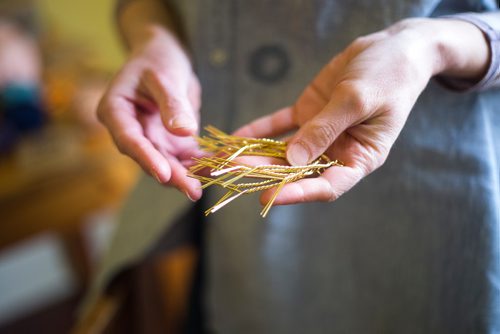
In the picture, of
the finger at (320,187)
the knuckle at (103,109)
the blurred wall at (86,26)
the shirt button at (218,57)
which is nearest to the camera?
the finger at (320,187)

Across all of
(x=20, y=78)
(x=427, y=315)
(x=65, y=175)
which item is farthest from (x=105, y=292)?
(x=20, y=78)

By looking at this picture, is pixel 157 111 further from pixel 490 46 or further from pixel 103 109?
pixel 490 46

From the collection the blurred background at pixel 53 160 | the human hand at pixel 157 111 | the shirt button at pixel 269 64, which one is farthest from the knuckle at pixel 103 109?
the blurred background at pixel 53 160

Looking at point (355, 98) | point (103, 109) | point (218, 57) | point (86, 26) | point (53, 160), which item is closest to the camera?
point (355, 98)

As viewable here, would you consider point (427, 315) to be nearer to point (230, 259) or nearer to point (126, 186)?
point (230, 259)

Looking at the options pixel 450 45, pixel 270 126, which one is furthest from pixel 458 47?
pixel 270 126

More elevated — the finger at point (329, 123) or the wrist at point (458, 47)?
the wrist at point (458, 47)

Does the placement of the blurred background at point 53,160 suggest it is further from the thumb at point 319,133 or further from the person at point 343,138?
the thumb at point 319,133
